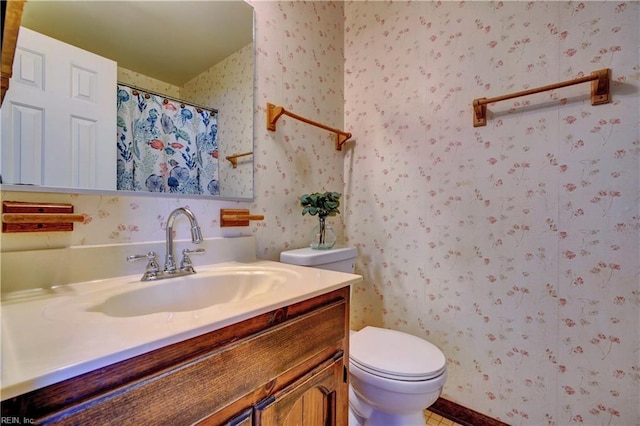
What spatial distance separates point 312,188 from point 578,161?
1.15 metres

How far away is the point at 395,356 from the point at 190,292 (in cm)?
79

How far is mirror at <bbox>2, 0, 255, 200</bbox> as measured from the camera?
814mm

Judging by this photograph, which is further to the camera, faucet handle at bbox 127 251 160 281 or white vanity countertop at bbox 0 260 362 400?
faucet handle at bbox 127 251 160 281

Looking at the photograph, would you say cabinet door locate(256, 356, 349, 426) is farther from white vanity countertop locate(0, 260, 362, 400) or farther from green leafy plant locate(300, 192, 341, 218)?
green leafy plant locate(300, 192, 341, 218)

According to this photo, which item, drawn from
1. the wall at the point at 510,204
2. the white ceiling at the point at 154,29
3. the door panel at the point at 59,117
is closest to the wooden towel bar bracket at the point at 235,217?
the door panel at the point at 59,117

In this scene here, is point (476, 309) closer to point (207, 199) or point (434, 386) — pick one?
point (434, 386)

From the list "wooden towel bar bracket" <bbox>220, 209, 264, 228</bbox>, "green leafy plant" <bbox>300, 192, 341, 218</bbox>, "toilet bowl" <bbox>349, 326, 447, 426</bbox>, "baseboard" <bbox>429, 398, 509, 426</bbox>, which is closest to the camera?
"toilet bowl" <bbox>349, 326, 447, 426</bbox>

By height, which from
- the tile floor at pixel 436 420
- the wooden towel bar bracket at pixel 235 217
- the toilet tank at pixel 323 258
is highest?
the wooden towel bar bracket at pixel 235 217

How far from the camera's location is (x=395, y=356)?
3.49ft

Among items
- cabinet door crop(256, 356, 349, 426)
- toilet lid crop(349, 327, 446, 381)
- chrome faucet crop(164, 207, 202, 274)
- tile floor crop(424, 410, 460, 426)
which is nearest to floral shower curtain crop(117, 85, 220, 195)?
chrome faucet crop(164, 207, 202, 274)

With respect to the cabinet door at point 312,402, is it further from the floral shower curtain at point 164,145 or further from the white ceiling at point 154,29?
the white ceiling at point 154,29

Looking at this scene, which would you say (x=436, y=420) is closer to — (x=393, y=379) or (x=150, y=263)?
(x=393, y=379)

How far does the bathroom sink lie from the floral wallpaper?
206mm

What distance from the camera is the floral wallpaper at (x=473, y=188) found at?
0.99 metres
